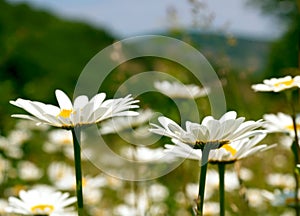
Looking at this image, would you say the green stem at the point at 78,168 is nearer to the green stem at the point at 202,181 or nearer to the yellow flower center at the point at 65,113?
the yellow flower center at the point at 65,113

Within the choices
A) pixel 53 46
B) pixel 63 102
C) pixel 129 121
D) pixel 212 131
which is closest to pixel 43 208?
pixel 63 102

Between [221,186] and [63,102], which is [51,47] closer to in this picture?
[63,102]

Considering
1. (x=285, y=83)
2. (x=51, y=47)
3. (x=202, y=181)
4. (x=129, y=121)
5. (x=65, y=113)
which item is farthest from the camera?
(x=51, y=47)

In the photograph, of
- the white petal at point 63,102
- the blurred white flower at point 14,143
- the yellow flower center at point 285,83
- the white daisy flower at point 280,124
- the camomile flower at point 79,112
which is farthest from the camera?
the blurred white flower at point 14,143

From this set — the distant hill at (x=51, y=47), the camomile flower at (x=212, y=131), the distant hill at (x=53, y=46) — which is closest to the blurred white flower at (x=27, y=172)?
the camomile flower at (x=212, y=131)

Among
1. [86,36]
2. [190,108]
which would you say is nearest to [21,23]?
[86,36]

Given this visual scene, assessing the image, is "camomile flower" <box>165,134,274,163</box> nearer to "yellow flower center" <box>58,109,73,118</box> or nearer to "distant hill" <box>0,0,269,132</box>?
"yellow flower center" <box>58,109,73,118</box>

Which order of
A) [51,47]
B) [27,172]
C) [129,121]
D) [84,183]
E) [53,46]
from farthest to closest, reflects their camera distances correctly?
1. [53,46]
2. [51,47]
3. [27,172]
4. [84,183]
5. [129,121]

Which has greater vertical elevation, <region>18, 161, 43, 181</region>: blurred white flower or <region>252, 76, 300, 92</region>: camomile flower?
<region>18, 161, 43, 181</region>: blurred white flower

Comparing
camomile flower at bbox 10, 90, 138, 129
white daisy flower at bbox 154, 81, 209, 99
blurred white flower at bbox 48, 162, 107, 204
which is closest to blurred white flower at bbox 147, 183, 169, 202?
blurred white flower at bbox 48, 162, 107, 204
